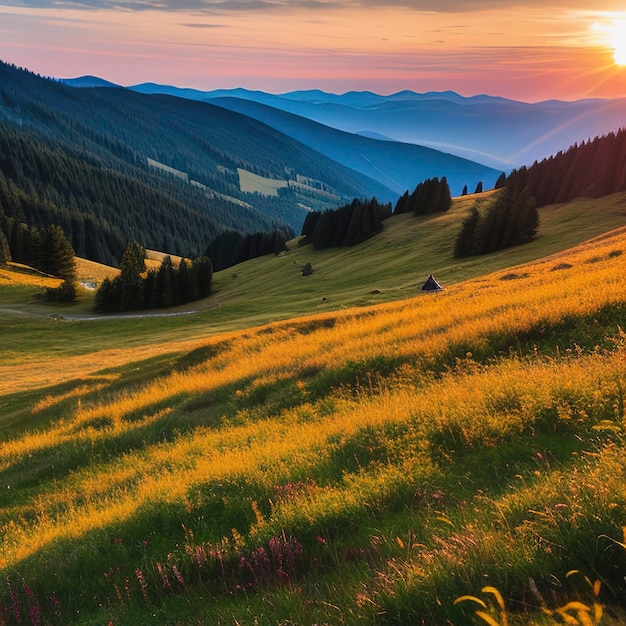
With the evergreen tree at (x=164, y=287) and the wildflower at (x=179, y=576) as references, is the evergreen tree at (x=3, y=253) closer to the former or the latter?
the evergreen tree at (x=164, y=287)

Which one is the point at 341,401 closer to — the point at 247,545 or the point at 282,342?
the point at 247,545

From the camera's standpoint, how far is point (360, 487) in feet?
21.5

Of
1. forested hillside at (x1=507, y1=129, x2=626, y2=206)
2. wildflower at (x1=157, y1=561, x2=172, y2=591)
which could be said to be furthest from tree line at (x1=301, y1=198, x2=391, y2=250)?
wildflower at (x1=157, y1=561, x2=172, y2=591)

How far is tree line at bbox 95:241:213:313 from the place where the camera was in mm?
85438

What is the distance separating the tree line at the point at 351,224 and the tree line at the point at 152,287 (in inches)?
1294

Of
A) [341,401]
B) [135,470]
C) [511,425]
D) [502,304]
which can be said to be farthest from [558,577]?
[502,304]

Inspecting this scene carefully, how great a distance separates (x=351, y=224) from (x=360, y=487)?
342ft

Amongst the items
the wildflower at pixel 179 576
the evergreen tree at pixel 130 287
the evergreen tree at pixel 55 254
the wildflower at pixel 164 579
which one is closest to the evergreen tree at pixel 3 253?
the evergreen tree at pixel 55 254

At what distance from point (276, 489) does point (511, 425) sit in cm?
390

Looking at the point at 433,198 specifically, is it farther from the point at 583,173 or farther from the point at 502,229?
the point at 502,229

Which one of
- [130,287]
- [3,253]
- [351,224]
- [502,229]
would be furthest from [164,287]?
[502,229]

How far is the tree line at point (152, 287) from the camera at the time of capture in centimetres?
8544

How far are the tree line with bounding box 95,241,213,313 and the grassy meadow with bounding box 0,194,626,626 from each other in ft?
243

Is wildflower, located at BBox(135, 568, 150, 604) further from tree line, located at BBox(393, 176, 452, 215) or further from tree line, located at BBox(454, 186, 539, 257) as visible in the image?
tree line, located at BBox(393, 176, 452, 215)
